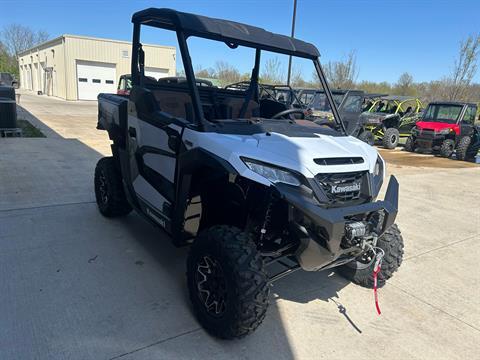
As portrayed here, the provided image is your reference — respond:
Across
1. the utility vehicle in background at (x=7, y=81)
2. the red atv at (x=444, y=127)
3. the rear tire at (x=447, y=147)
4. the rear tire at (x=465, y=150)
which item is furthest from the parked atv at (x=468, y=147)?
the utility vehicle in background at (x=7, y=81)

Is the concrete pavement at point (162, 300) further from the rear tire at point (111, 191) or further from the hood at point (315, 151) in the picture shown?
the hood at point (315, 151)

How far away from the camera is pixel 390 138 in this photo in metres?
13.1

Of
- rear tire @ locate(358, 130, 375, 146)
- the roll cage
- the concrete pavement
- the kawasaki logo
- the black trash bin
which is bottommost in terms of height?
the concrete pavement

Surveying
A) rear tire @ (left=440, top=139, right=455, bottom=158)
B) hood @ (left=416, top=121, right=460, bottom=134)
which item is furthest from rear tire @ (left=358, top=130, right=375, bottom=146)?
rear tire @ (left=440, top=139, right=455, bottom=158)

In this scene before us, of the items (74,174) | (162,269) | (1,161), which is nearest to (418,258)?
(162,269)

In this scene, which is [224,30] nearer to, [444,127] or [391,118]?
[444,127]

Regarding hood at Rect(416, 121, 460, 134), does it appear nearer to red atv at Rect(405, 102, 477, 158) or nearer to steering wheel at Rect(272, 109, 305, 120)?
red atv at Rect(405, 102, 477, 158)

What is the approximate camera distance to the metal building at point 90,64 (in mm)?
30797

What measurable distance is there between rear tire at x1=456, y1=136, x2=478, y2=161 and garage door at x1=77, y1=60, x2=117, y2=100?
2780cm

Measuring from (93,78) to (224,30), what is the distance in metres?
32.8

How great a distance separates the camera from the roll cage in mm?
2682

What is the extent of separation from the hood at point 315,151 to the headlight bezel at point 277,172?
0.05m

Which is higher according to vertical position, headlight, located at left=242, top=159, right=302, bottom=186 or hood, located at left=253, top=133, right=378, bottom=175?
hood, located at left=253, top=133, right=378, bottom=175

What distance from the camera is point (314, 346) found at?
2.46 m
